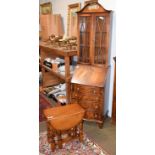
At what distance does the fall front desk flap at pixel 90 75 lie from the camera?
2.73m

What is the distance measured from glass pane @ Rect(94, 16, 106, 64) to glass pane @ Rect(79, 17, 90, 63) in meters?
0.13

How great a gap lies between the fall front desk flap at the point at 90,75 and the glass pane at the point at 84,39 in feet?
0.50

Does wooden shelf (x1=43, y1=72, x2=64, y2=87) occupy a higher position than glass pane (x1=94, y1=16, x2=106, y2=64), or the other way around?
glass pane (x1=94, y1=16, x2=106, y2=64)

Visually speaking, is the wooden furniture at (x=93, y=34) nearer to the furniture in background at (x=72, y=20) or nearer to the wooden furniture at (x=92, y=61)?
the wooden furniture at (x=92, y=61)

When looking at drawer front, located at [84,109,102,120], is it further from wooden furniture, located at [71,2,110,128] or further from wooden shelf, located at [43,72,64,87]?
wooden shelf, located at [43,72,64,87]

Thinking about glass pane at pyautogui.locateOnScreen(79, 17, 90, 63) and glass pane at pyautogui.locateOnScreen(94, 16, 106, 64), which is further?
glass pane at pyautogui.locateOnScreen(79, 17, 90, 63)

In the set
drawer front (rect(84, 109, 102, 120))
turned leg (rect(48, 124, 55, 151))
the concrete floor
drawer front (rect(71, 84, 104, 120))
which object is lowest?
the concrete floor

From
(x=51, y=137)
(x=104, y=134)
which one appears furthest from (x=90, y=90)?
(x=51, y=137)

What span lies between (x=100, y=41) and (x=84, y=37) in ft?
0.85

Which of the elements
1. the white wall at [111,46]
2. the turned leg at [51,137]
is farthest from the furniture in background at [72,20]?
the turned leg at [51,137]

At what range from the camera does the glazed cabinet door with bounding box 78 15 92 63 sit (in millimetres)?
2828

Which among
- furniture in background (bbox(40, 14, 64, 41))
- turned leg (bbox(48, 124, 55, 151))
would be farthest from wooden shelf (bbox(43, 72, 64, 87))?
turned leg (bbox(48, 124, 55, 151))
